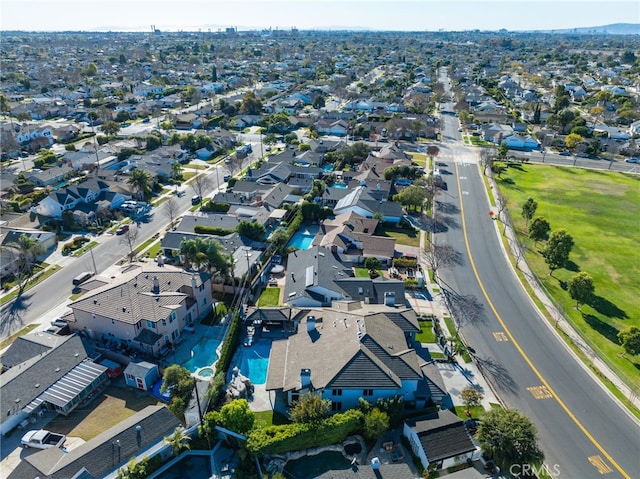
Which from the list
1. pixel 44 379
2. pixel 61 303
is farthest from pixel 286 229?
pixel 44 379

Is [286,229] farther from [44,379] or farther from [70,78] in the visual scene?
[70,78]

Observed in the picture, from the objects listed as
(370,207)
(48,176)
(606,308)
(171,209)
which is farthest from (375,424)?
(48,176)

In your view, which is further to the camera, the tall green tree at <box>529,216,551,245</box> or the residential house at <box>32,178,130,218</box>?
the residential house at <box>32,178,130,218</box>

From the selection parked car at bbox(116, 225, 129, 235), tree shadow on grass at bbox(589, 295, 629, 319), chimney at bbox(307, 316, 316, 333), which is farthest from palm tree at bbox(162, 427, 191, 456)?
tree shadow on grass at bbox(589, 295, 629, 319)

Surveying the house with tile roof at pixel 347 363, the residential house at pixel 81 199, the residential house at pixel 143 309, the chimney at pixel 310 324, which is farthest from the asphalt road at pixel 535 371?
the residential house at pixel 81 199

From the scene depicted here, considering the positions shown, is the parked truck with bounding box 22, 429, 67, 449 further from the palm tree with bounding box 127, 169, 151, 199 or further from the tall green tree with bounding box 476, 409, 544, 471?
the palm tree with bounding box 127, 169, 151, 199

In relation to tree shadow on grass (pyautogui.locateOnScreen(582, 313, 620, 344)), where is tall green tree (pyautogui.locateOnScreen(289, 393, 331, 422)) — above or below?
above
